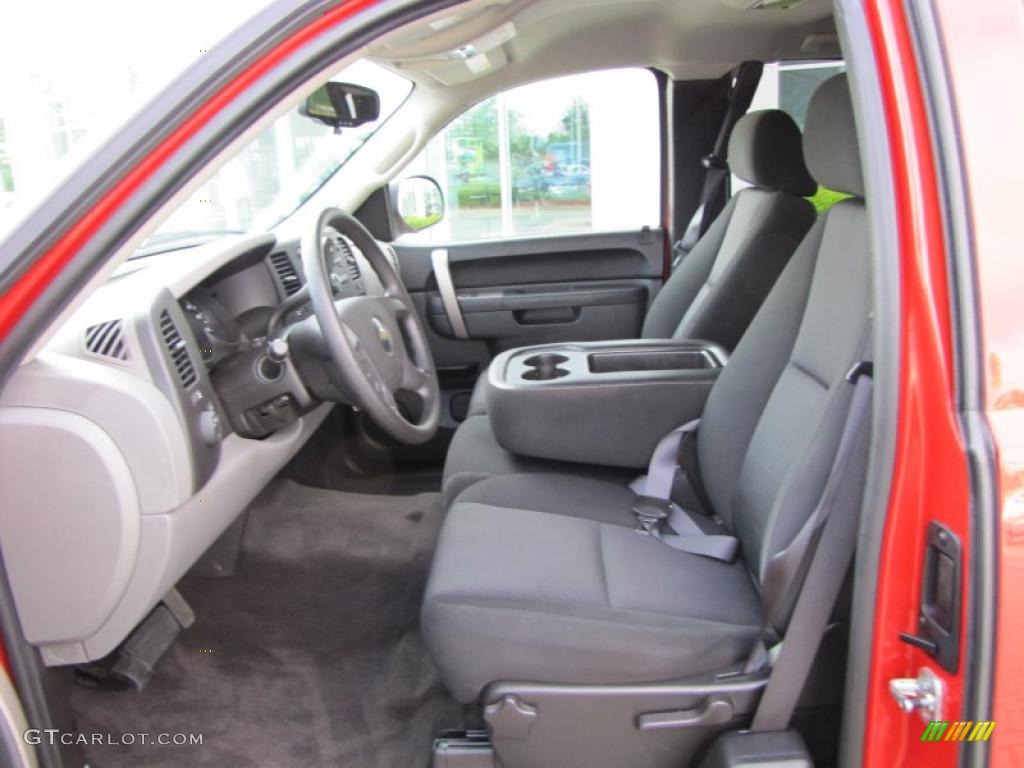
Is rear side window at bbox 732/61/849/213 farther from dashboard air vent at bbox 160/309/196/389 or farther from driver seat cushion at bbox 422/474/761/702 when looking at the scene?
dashboard air vent at bbox 160/309/196/389

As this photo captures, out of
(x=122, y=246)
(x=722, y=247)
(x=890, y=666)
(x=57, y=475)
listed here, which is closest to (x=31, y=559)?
(x=57, y=475)

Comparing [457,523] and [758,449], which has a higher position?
[758,449]

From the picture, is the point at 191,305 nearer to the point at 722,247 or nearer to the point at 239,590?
the point at 239,590

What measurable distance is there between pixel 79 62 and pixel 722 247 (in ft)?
5.38

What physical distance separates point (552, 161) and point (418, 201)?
216 cm

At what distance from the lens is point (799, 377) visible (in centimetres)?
146

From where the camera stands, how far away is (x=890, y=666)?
38.4 inches

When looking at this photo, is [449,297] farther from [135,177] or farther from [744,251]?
[135,177]

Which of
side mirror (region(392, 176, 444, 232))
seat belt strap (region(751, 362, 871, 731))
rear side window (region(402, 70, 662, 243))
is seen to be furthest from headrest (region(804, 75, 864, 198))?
side mirror (region(392, 176, 444, 232))

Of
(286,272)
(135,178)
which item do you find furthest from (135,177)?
(286,272)

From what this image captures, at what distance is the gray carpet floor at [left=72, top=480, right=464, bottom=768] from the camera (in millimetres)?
1643

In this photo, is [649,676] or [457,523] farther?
[457,523]

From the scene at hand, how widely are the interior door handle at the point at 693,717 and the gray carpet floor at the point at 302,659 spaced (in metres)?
0.54

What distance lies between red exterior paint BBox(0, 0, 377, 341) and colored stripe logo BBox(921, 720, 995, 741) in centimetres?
97
